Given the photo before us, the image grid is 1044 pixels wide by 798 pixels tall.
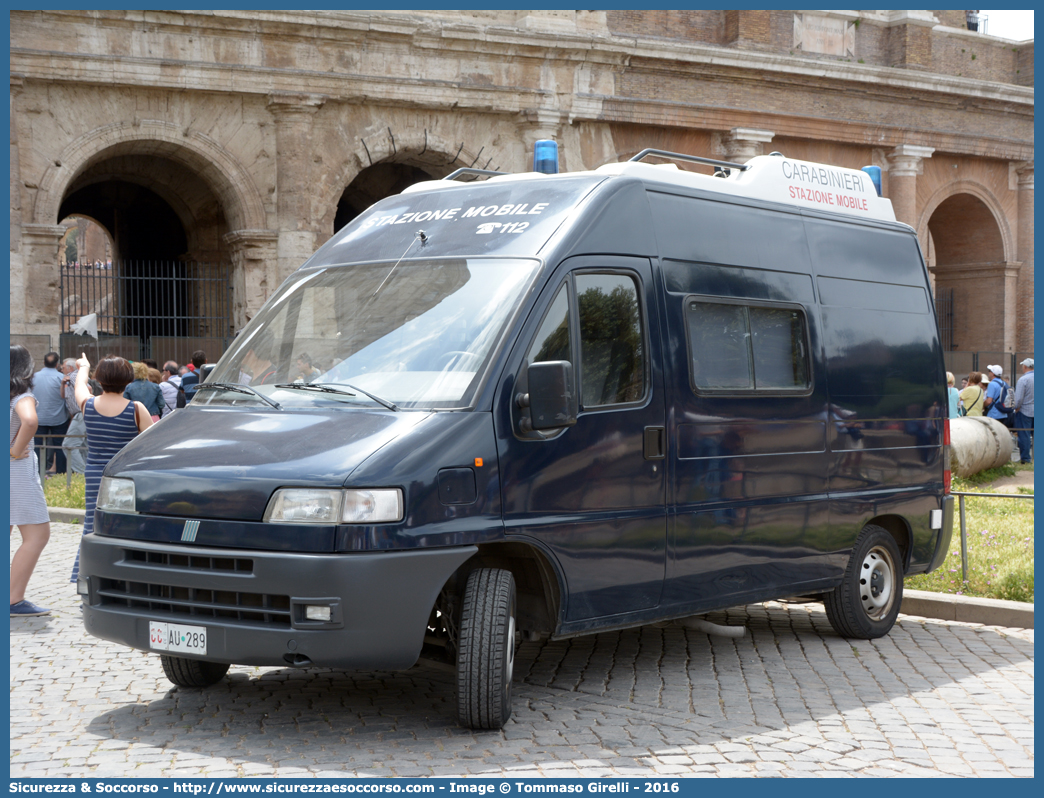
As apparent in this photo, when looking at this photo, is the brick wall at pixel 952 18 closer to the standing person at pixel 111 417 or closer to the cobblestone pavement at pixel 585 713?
the cobblestone pavement at pixel 585 713

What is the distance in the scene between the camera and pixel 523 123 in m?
21.7

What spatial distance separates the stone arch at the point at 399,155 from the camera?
20578 millimetres

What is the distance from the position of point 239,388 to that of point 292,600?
4.18ft

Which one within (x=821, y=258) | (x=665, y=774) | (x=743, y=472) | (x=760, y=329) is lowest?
(x=665, y=774)

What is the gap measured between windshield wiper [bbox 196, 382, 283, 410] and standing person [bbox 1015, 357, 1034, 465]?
16.5 metres

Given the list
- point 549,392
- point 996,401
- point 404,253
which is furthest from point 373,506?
point 996,401

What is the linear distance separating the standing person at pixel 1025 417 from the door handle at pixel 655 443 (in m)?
15.2

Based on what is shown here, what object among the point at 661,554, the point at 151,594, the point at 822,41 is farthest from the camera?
the point at 822,41

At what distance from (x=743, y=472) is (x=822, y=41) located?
822 inches

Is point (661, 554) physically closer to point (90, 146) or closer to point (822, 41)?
point (90, 146)

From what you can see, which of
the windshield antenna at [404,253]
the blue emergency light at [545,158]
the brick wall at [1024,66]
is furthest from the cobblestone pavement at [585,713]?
the brick wall at [1024,66]

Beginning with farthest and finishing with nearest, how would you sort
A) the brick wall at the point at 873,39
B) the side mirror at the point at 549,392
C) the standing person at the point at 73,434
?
the brick wall at the point at 873,39
the standing person at the point at 73,434
the side mirror at the point at 549,392

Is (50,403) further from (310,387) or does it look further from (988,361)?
(988,361)
